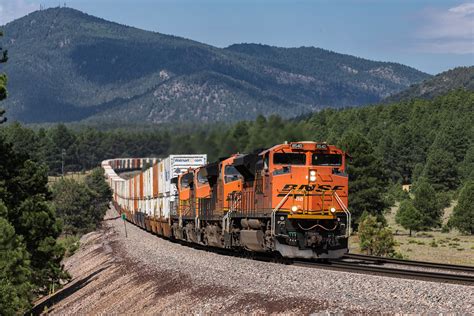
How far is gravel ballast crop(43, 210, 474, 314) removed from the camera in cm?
1753

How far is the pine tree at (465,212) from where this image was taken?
86488mm

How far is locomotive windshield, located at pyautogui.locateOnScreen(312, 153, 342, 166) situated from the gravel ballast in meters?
3.92

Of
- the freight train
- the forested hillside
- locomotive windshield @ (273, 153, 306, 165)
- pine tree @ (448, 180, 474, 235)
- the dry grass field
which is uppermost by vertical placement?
the forested hillside

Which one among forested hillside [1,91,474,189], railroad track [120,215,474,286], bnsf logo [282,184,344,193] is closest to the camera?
railroad track [120,215,474,286]


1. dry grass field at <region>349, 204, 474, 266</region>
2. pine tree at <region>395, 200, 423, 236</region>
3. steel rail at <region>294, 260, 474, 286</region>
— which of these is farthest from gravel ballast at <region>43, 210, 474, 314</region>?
pine tree at <region>395, 200, 423, 236</region>

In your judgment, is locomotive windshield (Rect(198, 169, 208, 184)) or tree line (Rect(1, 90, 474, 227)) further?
locomotive windshield (Rect(198, 169, 208, 184))

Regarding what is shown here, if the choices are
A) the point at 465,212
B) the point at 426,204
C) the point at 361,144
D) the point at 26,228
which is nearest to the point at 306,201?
the point at 26,228

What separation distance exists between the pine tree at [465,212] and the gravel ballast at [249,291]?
57.2 meters

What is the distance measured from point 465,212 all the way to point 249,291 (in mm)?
72559

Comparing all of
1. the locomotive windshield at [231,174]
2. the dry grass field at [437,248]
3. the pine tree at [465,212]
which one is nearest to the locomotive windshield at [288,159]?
the locomotive windshield at [231,174]

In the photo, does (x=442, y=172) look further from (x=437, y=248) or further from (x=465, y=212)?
(x=437, y=248)

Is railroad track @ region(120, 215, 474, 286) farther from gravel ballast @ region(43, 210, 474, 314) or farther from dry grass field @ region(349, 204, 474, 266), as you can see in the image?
dry grass field @ region(349, 204, 474, 266)

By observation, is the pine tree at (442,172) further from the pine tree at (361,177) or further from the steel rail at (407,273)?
the steel rail at (407,273)

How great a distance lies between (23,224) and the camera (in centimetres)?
4991
